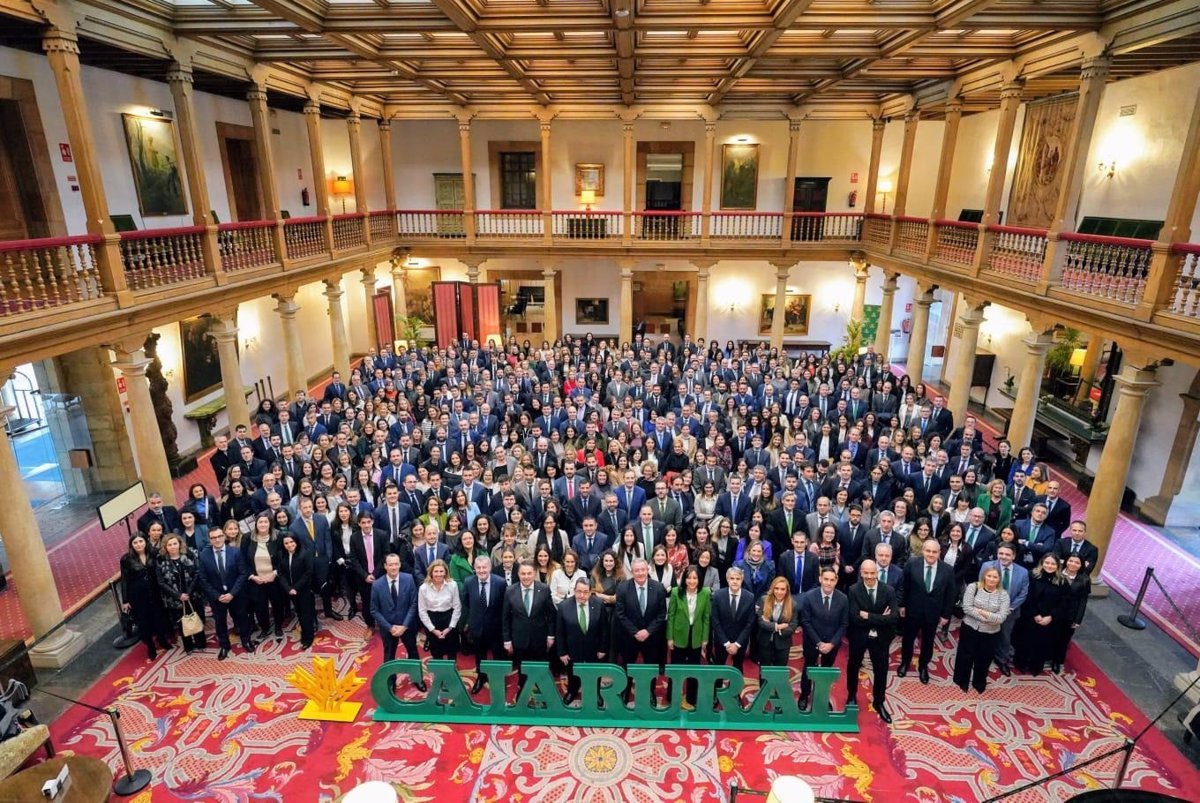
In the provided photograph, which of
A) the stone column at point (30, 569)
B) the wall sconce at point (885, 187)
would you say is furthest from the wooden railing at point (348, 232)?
the wall sconce at point (885, 187)

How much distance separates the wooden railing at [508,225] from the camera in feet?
66.4

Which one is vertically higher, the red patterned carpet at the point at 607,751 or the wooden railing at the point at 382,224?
the wooden railing at the point at 382,224

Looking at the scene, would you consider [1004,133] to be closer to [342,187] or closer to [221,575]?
[221,575]

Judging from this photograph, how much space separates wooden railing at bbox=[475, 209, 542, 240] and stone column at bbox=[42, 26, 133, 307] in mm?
11549

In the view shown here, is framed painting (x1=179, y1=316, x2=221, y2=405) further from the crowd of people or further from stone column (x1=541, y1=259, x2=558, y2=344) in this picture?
stone column (x1=541, y1=259, x2=558, y2=344)

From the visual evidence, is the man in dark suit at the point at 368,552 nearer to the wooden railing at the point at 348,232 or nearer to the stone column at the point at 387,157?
the wooden railing at the point at 348,232

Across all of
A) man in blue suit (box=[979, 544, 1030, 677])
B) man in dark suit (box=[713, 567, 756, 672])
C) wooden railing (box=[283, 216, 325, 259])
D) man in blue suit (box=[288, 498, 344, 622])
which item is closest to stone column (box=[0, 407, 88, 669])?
man in blue suit (box=[288, 498, 344, 622])

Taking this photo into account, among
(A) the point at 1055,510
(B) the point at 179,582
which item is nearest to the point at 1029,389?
(A) the point at 1055,510

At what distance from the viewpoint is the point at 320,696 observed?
7191 mm

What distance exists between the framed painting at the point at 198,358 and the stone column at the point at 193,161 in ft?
9.10

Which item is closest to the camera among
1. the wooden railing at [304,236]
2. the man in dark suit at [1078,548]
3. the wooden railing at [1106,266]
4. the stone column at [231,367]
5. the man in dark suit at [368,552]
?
the man in dark suit at [1078,548]

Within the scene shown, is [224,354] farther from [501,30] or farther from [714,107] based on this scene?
[714,107]

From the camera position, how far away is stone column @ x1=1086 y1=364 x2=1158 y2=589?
914 centimetres

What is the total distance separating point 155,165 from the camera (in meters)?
13.5
